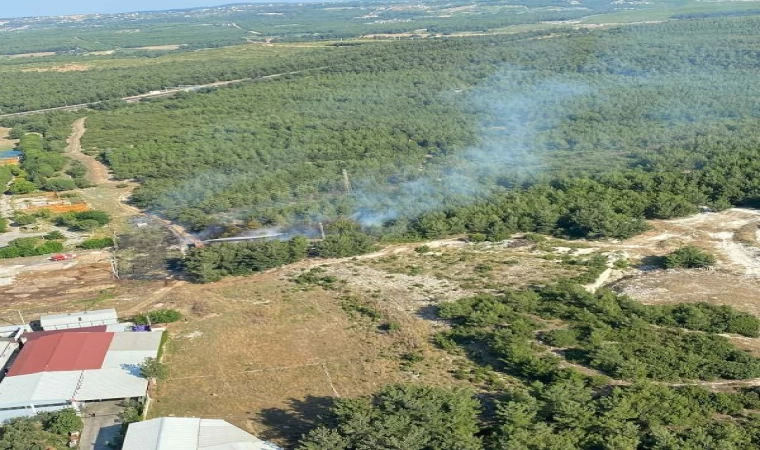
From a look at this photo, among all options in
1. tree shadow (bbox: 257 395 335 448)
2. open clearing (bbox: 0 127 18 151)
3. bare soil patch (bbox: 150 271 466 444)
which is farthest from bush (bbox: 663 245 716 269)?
open clearing (bbox: 0 127 18 151)

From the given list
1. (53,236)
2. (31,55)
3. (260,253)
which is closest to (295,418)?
(260,253)

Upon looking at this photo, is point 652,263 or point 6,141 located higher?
point 6,141

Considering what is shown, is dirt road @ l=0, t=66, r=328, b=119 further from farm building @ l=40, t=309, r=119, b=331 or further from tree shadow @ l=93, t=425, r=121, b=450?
tree shadow @ l=93, t=425, r=121, b=450

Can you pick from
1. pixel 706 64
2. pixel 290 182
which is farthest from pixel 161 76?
pixel 706 64

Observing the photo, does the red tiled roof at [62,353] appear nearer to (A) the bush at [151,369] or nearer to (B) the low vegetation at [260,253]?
(A) the bush at [151,369]

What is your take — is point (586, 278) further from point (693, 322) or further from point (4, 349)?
point (4, 349)

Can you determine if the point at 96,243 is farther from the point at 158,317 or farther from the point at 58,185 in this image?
the point at 58,185
